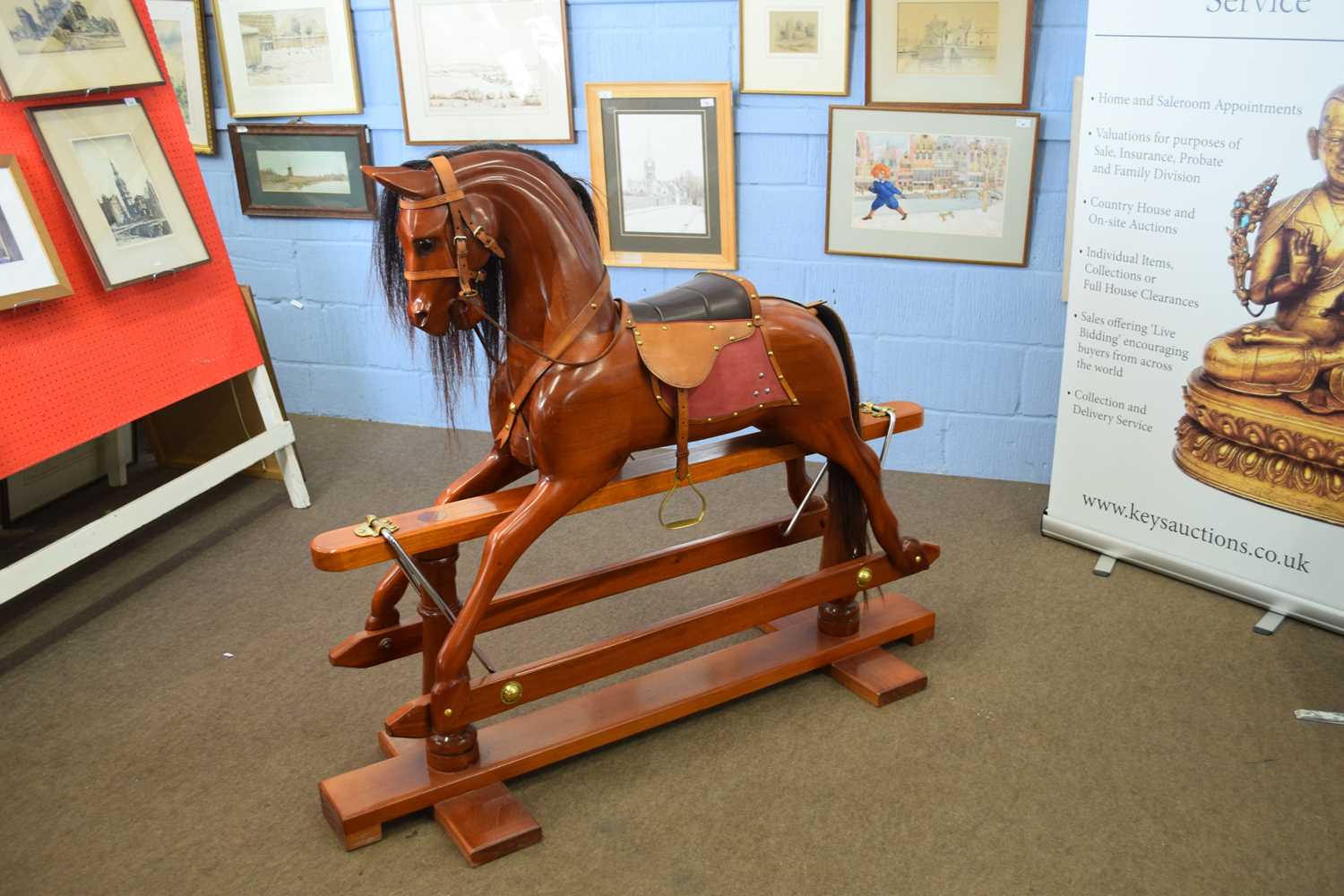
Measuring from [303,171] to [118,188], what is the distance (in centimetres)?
125

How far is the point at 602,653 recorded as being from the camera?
2.56 meters

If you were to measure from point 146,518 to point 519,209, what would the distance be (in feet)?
6.16

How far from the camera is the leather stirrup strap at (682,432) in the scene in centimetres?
244

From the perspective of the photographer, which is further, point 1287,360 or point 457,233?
point 1287,360

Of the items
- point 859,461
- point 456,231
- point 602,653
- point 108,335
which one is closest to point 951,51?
point 859,461

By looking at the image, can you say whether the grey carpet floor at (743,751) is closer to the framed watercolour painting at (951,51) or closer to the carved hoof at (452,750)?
the carved hoof at (452,750)

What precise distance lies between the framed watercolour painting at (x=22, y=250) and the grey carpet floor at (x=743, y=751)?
97 centimetres

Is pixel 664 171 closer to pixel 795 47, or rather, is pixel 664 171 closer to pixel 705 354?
pixel 795 47

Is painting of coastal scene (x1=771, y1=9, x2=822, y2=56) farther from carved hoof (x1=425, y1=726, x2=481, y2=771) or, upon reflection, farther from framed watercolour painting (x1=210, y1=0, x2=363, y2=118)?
carved hoof (x1=425, y1=726, x2=481, y2=771)

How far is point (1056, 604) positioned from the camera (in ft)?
10.8

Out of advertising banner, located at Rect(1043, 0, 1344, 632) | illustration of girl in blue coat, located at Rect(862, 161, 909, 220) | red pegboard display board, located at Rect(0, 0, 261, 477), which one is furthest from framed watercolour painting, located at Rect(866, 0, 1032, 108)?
red pegboard display board, located at Rect(0, 0, 261, 477)

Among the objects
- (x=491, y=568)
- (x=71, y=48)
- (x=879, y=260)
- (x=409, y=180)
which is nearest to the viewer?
(x=409, y=180)

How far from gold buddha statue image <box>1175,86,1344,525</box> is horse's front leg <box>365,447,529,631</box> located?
6.26ft

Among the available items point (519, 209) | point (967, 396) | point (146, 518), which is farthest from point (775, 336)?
point (146, 518)
